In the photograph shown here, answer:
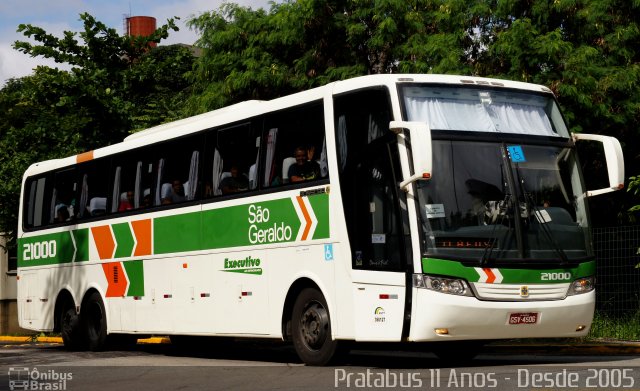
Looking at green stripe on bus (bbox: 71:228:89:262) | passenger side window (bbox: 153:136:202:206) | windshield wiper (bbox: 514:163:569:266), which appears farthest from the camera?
green stripe on bus (bbox: 71:228:89:262)

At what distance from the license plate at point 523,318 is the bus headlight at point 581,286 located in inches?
26.6

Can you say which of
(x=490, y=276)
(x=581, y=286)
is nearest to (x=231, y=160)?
(x=490, y=276)

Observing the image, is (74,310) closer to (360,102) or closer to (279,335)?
(279,335)

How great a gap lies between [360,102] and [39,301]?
11177 mm

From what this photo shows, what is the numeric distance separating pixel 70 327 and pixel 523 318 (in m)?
11.0

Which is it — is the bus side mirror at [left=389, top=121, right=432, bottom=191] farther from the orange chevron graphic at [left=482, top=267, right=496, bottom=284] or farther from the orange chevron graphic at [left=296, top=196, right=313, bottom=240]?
the orange chevron graphic at [left=296, top=196, right=313, bottom=240]

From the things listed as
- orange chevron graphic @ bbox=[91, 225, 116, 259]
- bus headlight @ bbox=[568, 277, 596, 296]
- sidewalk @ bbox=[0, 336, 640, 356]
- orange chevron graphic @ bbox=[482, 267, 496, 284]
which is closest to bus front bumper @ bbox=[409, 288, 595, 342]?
bus headlight @ bbox=[568, 277, 596, 296]

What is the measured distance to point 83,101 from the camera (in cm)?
3209

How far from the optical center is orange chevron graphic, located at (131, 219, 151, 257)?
20.0 metres

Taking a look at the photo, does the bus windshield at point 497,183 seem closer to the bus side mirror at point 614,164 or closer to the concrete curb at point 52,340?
the bus side mirror at point 614,164

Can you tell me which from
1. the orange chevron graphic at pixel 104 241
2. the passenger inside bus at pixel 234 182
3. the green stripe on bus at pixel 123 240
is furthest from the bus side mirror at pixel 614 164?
the orange chevron graphic at pixel 104 241

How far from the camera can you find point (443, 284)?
13906mm

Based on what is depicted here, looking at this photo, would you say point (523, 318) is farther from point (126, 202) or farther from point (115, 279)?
point (115, 279)

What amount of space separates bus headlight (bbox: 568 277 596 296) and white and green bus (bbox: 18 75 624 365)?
2cm
